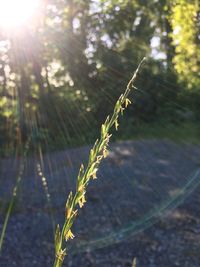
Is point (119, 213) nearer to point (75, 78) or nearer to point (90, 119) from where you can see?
point (90, 119)

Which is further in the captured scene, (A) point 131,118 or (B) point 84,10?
(B) point 84,10

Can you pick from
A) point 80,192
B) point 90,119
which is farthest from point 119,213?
point 90,119

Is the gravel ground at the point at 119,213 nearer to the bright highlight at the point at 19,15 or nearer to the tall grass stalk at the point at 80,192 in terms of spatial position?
the bright highlight at the point at 19,15

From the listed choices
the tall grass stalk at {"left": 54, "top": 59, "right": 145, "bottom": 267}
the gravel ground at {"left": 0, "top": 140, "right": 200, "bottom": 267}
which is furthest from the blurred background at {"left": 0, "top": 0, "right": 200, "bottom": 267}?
the tall grass stalk at {"left": 54, "top": 59, "right": 145, "bottom": 267}

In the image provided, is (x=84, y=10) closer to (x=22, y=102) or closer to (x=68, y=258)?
(x=22, y=102)

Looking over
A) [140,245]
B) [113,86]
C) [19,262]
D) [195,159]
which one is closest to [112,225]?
[140,245]
